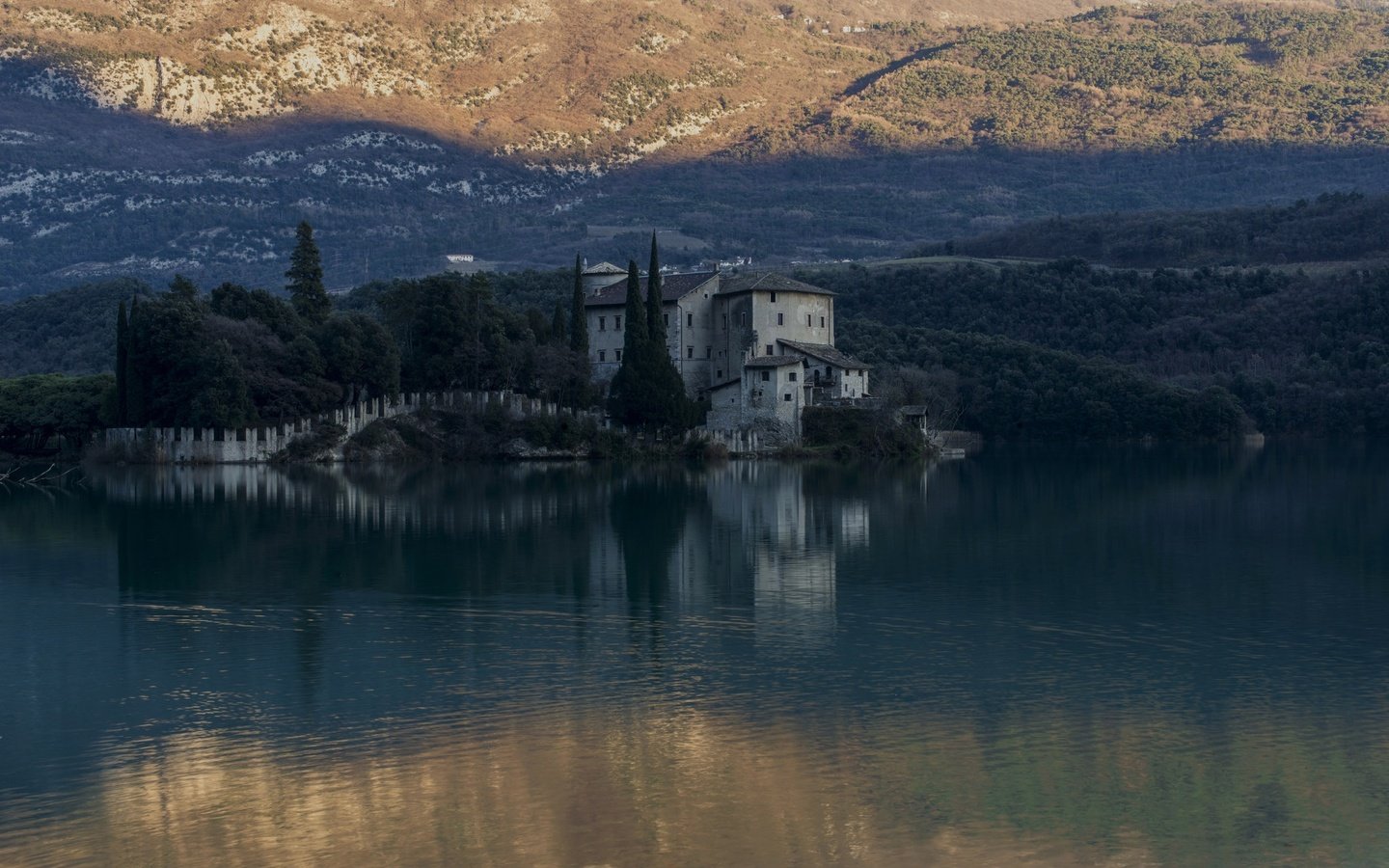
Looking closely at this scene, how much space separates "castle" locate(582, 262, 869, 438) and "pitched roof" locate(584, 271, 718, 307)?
0.04 m

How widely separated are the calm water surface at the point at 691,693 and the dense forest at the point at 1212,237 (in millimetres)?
96214

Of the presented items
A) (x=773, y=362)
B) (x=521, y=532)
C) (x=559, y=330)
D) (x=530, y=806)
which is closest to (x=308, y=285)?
(x=559, y=330)

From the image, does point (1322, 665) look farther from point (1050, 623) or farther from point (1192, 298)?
point (1192, 298)

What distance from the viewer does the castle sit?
227 ft

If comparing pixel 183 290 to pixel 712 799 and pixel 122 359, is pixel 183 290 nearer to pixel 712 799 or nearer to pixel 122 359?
pixel 122 359

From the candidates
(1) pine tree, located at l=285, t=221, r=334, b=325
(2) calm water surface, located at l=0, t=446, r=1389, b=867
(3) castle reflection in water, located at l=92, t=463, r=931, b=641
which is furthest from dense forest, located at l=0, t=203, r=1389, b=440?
(2) calm water surface, located at l=0, t=446, r=1389, b=867

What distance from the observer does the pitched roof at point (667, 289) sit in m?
72.9

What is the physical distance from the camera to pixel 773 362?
68.8 meters

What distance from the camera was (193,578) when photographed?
99.9 ft

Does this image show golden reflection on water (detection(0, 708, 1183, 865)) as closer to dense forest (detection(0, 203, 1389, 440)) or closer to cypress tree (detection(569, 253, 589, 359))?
dense forest (detection(0, 203, 1389, 440))

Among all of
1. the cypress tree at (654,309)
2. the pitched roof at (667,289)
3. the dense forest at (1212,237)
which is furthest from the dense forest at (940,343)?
the cypress tree at (654,309)

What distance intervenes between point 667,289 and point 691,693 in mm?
53913

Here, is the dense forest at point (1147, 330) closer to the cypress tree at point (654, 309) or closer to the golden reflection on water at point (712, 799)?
the cypress tree at point (654, 309)

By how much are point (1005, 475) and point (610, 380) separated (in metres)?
18.1
